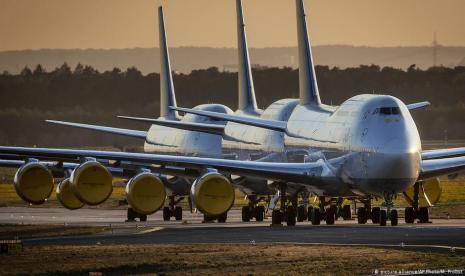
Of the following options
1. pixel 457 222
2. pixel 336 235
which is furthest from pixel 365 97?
pixel 336 235

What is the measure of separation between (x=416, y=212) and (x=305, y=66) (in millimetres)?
8450

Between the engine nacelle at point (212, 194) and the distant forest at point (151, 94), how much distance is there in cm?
4584

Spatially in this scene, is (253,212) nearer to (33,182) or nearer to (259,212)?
(259,212)

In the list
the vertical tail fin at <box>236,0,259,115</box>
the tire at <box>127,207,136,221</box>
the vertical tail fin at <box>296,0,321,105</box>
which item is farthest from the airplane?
the vertical tail fin at <box>236,0,259,115</box>

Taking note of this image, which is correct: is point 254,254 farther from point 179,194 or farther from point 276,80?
point 276,80

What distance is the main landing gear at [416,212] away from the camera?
4784 cm

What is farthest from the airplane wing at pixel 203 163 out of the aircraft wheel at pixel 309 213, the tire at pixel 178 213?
the tire at pixel 178 213

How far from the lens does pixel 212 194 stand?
43094 mm

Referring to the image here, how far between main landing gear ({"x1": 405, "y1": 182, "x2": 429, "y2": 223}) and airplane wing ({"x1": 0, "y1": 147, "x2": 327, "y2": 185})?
333 centimetres

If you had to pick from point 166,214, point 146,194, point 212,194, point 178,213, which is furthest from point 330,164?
point 166,214

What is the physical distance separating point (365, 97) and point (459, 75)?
4893 centimetres

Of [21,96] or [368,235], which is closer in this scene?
[368,235]

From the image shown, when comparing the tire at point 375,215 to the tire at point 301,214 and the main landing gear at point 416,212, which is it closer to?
the main landing gear at point 416,212

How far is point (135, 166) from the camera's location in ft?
158
